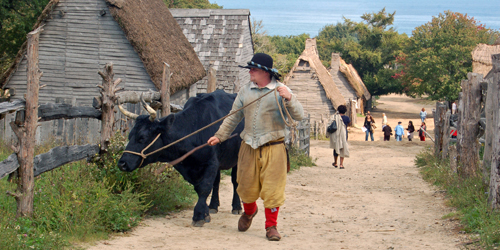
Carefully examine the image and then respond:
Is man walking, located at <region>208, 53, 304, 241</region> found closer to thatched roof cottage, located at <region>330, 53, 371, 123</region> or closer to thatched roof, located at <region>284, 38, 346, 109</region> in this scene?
thatched roof, located at <region>284, 38, 346, 109</region>

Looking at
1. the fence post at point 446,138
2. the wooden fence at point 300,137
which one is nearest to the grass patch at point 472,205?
the fence post at point 446,138

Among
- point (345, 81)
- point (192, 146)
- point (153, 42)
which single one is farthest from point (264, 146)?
point (345, 81)

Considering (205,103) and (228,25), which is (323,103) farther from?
(205,103)

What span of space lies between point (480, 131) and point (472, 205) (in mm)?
2524

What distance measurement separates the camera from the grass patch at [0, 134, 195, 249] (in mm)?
4277

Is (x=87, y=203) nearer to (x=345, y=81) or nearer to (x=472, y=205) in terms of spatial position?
(x=472, y=205)

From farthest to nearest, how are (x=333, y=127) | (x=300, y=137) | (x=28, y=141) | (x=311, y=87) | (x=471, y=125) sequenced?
(x=311, y=87) → (x=300, y=137) → (x=333, y=127) → (x=471, y=125) → (x=28, y=141)

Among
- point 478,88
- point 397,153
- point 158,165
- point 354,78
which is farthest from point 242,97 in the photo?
point 354,78

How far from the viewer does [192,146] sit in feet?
19.1

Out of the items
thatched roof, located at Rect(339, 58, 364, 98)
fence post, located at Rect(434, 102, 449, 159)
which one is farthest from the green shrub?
thatched roof, located at Rect(339, 58, 364, 98)

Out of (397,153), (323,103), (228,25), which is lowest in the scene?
(397,153)

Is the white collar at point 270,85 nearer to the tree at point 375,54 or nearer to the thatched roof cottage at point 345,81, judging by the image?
the thatched roof cottage at point 345,81

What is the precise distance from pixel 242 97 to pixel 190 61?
36.7ft

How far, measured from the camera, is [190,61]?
1627 cm
